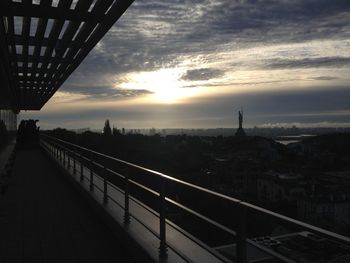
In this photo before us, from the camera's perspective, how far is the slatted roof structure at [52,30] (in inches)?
249

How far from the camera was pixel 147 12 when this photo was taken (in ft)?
34.0

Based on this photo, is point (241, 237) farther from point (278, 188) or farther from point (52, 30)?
point (278, 188)

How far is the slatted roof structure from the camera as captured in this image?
6324 millimetres

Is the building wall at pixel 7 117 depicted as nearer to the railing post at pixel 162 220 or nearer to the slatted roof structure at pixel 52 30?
the slatted roof structure at pixel 52 30

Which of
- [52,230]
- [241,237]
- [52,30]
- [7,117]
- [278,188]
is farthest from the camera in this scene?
[7,117]

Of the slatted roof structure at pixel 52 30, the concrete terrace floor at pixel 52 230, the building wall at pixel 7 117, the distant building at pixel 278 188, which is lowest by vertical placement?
the distant building at pixel 278 188

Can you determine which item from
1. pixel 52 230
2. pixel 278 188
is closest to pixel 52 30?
pixel 52 230

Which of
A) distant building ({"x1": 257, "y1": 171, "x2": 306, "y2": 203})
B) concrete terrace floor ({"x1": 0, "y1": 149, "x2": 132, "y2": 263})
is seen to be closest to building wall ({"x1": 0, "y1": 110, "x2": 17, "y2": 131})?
distant building ({"x1": 257, "y1": 171, "x2": 306, "y2": 203})

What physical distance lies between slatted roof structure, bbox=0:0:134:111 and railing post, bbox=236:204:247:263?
4113mm

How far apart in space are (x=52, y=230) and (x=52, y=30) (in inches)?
160

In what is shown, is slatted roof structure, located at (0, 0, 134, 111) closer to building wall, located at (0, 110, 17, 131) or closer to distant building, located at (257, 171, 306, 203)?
distant building, located at (257, 171, 306, 203)

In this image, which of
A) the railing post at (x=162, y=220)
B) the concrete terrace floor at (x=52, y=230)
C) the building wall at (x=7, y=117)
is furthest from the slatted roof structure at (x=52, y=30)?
the building wall at (x=7, y=117)

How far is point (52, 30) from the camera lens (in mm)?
8219

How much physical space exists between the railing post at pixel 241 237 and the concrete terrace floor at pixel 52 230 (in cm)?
239
